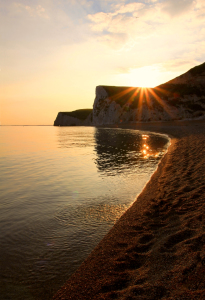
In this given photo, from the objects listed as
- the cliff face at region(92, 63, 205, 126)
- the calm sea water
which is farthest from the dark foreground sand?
the cliff face at region(92, 63, 205, 126)

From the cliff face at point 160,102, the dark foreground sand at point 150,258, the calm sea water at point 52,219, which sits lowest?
the calm sea water at point 52,219

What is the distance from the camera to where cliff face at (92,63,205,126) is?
253 feet

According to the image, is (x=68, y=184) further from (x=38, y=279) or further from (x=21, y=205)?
(x=38, y=279)

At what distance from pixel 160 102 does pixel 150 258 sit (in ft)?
282

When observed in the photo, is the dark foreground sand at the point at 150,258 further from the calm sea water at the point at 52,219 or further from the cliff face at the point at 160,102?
the cliff face at the point at 160,102

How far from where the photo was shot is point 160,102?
3290 inches

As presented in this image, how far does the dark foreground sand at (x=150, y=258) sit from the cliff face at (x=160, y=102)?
70.5 meters

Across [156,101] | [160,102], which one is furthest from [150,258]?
[156,101]

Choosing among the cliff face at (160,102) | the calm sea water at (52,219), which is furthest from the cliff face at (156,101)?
the calm sea water at (52,219)

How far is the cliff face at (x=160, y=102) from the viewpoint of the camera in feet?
253

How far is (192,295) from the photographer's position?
8.63ft

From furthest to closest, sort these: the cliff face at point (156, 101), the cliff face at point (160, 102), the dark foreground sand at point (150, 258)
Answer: the cliff face at point (156, 101) → the cliff face at point (160, 102) → the dark foreground sand at point (150, 258)

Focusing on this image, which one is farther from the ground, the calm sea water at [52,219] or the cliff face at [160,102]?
the cliff face at [160,102]

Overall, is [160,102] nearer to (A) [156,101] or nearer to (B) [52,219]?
(A) [156,101]
